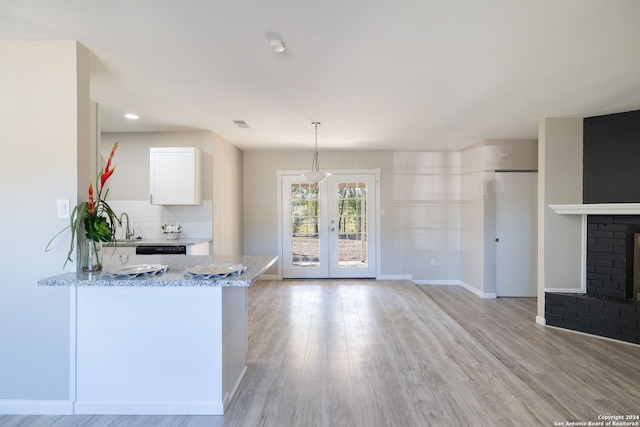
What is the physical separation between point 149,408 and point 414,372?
6.02 feet

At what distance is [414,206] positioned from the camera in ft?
18.7

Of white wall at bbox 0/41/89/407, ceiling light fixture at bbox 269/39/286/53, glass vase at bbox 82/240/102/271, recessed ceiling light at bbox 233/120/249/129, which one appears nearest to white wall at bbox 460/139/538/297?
recessed ceiling light at bbox 233/120/249/129

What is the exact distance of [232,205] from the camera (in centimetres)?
518

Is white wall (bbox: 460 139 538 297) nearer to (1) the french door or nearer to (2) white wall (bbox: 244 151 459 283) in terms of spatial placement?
(2) white wall (bbox: 244 151 459 283)

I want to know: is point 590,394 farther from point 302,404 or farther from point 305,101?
point 305,101

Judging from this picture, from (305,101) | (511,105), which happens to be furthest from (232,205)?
(511,105)

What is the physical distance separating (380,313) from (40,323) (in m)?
3.13

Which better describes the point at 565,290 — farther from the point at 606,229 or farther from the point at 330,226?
the point at 330,226

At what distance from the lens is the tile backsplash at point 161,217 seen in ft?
14.2

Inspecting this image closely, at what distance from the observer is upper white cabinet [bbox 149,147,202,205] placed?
13.4ft

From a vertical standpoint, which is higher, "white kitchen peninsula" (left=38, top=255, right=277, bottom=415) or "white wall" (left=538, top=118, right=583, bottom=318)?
"white wall" (left=538, top=118, right=583, bottom=318)

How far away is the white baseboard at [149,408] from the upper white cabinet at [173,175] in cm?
251

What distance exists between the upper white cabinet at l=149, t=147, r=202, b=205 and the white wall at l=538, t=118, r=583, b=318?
422cm

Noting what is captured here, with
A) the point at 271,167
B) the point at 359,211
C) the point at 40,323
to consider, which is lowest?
the point at 40,323
